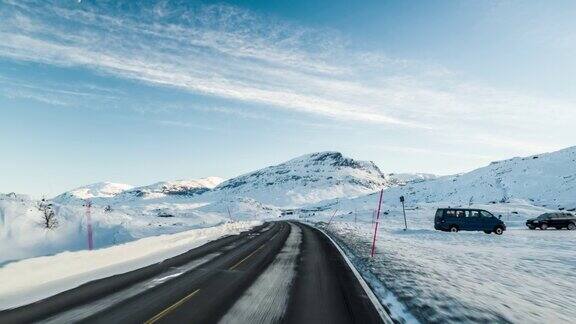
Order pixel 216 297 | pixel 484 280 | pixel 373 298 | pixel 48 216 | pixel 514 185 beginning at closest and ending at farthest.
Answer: pixel 216 297 < pixel 373 298 < pixel 484 280 < pixel 48 216 < pixel 514 185

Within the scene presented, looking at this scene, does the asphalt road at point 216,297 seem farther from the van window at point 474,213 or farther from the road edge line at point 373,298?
the van window at point 474,213

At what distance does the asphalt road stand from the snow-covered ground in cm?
75

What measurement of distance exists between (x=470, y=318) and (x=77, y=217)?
40782 mm

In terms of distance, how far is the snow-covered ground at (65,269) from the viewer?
11.4m

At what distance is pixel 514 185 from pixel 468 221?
8112cm

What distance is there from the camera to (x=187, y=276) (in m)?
13.9

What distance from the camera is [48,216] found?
39281 mm

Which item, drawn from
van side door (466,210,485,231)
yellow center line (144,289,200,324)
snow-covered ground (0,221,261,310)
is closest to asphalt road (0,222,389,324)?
yellow center line (144,289,200,324)

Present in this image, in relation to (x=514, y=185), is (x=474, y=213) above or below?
below

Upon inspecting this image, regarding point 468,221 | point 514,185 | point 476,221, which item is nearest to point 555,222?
point 476,221

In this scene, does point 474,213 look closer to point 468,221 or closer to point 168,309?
point 468,221

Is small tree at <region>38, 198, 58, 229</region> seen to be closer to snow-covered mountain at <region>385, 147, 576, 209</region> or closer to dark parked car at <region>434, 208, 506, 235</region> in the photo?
dark parked car at <region>434, 208, 506, 235</region>

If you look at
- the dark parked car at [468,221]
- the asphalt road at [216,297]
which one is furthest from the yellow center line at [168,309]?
the dark parked car at [468,221]

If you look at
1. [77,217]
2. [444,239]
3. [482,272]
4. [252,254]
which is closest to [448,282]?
[482,272]
